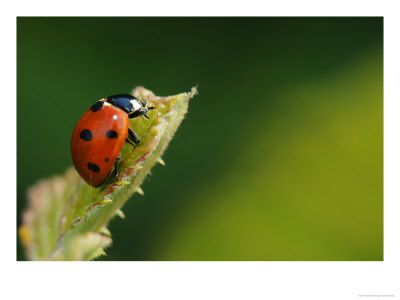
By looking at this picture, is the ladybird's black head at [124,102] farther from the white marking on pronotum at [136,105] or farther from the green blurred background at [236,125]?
the green blurred background at [236,125]

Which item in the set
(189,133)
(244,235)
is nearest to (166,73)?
(189,133)

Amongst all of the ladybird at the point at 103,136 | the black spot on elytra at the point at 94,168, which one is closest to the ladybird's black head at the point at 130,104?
the ladybird at the point at 103,136

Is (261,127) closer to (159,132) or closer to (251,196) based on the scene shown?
(251,196)

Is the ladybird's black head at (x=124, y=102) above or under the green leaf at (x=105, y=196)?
above

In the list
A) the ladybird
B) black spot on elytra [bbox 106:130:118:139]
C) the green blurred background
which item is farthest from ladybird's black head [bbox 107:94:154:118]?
the green blurred background

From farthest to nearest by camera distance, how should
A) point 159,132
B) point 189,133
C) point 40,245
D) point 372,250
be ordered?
point 189,133 < point 372,250 < point 40,245 < point 159,132
